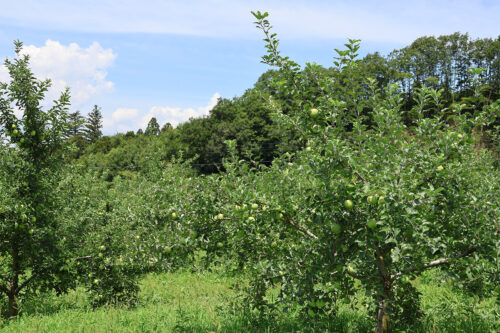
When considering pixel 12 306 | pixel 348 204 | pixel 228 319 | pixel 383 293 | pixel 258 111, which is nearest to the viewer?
pixel 348 204

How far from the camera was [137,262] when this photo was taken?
14.8ft

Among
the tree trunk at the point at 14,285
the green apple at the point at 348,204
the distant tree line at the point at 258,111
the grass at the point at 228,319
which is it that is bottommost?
the grass at the point at 228,319

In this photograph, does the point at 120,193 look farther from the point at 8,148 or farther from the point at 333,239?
the point at 333,239

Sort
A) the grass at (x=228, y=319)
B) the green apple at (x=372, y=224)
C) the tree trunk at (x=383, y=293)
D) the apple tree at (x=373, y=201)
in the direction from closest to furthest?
1. the green apple at (x=372, y=224)
2. the apple tree at (x=373, y=201)
3. the tree trunk at (x=383, y=293)
4. the grass at (x=228, y=319)

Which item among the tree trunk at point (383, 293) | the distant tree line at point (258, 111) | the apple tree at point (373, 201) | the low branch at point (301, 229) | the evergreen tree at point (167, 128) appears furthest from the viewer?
the evergreen tree at point (167, 128)

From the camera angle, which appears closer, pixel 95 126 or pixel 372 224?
pixel 372 224

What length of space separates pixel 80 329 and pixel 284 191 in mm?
3565

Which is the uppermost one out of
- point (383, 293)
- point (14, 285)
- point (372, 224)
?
point (372, 224)

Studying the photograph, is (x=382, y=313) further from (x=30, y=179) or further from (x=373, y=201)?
(x=30, y=179)

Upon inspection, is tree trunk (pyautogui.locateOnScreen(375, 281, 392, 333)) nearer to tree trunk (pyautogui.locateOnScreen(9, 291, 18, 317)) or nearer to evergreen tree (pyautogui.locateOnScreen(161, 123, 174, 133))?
tree trunk (pyautogui.locateOnScreen(9, 291, 18, 317))

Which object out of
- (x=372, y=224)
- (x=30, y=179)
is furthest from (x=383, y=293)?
(x=30, y=179)

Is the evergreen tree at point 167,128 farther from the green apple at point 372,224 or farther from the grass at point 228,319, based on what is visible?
the green apple at point 372,224

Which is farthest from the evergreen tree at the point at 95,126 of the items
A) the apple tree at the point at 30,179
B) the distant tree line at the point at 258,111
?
the apple tree at the point at 30,179

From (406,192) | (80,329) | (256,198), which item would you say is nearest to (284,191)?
(256,198)
